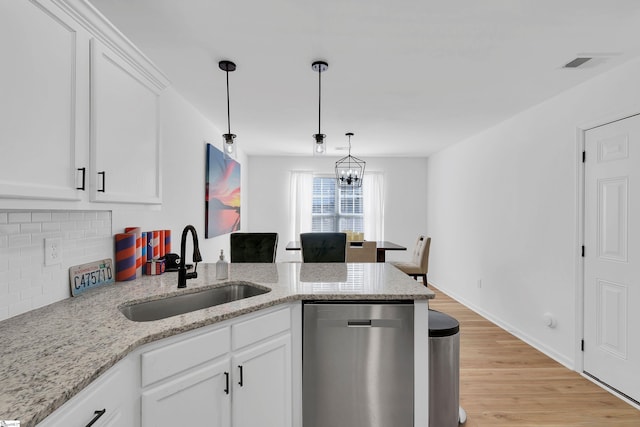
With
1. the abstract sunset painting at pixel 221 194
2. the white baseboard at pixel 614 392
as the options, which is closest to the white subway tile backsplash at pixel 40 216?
the abstract sunset painting at pixel 221 194

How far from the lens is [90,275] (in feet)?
5.64

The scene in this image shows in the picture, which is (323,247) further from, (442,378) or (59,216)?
(59,216)

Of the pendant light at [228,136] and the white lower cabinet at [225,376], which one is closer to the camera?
the white lower cabinet at [225,376]

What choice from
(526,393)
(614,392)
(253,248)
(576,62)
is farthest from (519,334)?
(253,248)

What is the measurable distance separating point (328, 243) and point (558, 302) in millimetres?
2145

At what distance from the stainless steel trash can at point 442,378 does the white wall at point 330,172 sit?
449 cm

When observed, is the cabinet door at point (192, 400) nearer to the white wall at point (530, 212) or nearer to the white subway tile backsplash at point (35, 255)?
the white subway tile backsplash at point (35, 255)

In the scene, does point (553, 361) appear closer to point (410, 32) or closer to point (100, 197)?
point (410, 32)

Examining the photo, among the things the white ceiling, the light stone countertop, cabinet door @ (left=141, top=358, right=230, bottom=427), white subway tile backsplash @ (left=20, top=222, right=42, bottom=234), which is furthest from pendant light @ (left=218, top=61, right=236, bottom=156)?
cabinet door @ (left=141, top=358, right=230, bottom=427)

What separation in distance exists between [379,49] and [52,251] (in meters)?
2.20

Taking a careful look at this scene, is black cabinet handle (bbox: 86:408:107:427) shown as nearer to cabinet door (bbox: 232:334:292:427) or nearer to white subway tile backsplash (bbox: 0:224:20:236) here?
cabinet door (bbox: 232:334:292:427)

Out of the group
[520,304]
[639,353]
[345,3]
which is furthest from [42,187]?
[520,304]

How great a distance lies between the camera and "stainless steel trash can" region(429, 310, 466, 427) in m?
1.88

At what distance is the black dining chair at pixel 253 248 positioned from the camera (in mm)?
3184
